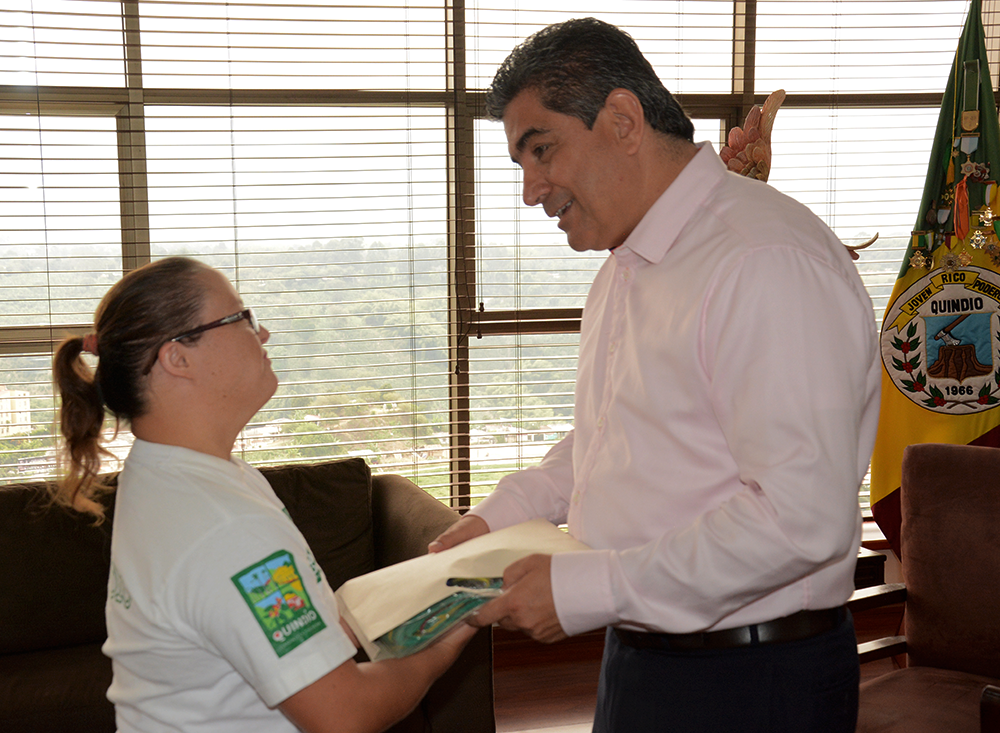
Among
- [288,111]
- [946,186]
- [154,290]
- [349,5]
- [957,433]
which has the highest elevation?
[349,5]

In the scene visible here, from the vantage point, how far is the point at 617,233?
1343 millimetres

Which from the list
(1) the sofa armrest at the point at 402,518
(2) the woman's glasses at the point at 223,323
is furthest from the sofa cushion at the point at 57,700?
(2) the woman's glasses at the point at 223,323

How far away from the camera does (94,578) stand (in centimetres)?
285

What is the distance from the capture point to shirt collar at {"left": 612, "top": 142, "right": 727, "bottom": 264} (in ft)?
4.12

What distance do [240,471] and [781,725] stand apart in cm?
84

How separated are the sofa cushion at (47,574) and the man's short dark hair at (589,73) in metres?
2.29

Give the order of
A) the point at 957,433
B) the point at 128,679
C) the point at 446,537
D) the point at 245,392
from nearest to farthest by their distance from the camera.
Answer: the point at 128,679, the point at 245,392, the point at 446,537, the point at 957,433

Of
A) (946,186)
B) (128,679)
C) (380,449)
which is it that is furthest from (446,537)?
(946,186)

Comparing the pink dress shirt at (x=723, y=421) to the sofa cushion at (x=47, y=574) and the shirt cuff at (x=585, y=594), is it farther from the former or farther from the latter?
the sofa cushion at (x=47, y=574)

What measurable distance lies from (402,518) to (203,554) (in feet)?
6.43

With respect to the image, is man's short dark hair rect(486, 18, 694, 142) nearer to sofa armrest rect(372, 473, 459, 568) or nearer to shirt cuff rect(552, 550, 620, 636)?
shirt cuff rect(552, 550, 620, 636)

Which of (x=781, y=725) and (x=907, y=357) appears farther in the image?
(x=907, y=357)

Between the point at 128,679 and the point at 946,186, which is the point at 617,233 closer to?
the point at 128,679

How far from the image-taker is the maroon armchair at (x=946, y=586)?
2.21 m
